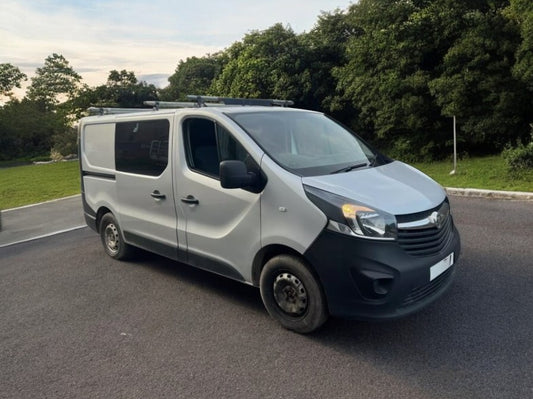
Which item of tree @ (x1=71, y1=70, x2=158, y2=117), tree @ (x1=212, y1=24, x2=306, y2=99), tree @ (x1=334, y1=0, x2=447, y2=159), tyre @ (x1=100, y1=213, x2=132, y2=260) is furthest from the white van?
tree @ (x1=71, y1=70, x2=158, y2=117)

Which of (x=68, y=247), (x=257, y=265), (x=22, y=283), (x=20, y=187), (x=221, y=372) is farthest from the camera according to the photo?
(x=20, y=187)

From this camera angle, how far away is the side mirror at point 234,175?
3.46 meters

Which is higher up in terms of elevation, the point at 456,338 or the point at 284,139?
the point at 284,139

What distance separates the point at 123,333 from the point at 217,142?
1.92m

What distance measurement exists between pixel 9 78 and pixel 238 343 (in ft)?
169

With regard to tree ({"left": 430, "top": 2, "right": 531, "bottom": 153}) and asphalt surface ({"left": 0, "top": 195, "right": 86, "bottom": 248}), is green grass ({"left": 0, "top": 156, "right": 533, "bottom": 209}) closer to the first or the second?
tree ({"left": 430, "top": 2, "right": 531, "bottom": 153})

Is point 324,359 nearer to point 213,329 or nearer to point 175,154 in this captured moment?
point 213,329

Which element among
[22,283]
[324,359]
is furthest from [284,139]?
[22,283]

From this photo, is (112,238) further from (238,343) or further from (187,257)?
(238,343)

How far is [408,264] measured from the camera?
314 cm

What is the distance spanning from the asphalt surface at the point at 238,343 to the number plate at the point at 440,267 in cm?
51

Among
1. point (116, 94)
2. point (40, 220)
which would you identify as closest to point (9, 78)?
point (116, 94)

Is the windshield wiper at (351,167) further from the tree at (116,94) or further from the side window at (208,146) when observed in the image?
the tree at (116,94)

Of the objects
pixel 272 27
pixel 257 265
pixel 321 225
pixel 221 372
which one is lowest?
pixel 221 372
